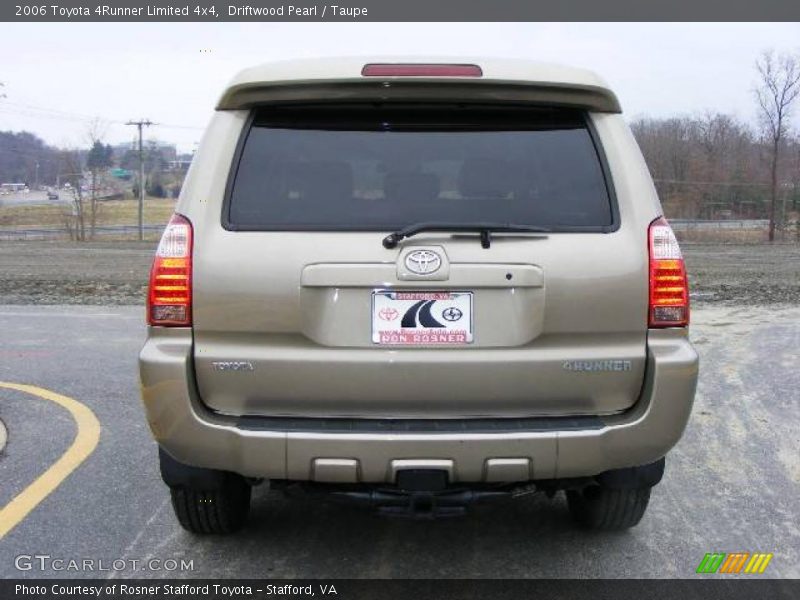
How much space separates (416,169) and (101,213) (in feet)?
232

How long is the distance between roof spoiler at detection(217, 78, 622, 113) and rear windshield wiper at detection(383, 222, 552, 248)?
19.0 inches

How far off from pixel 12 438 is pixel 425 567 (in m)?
3.08

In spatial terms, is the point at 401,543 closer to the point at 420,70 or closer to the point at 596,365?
the point at 596,365

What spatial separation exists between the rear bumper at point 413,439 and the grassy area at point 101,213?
69.3 metres

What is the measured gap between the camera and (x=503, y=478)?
2619mm

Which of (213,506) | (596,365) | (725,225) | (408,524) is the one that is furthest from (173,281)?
(725,225)

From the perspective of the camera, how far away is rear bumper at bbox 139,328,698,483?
2.57m

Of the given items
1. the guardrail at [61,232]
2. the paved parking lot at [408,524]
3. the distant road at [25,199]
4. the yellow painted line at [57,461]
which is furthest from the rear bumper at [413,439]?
A: the distant road at [25,199]

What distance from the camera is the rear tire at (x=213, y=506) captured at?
10.3ft

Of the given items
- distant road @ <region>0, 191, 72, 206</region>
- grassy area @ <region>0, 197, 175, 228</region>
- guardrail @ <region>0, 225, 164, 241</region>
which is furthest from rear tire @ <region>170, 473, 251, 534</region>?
distant road @ <region>0, 191, 72, 206</region>

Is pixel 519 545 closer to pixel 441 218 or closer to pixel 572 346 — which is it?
pixel 572 346

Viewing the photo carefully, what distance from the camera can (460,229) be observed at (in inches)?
104

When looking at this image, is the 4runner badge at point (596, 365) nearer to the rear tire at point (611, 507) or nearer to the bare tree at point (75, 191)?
the rear tire at point (611, 507)

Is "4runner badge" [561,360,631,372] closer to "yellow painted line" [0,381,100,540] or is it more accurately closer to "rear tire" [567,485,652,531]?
"rear tire" [567,485,652,531]
